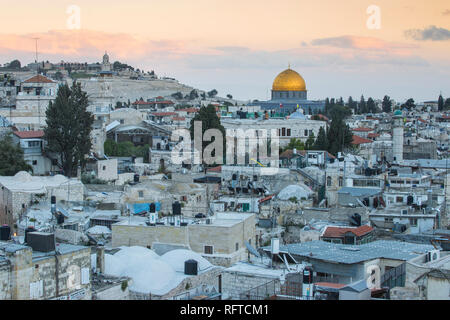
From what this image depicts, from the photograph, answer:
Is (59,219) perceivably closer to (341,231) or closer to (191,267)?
(191,267)

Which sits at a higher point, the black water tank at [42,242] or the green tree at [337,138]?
the green tree at [337,138]

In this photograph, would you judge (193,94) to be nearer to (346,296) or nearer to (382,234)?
(382,234)

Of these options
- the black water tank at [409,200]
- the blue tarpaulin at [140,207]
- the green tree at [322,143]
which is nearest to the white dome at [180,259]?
the blue tarpaulin at [140,207]

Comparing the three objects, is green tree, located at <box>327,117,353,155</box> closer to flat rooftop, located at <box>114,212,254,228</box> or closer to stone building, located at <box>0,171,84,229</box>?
stone building, located at <box>0,171,84,229</box>

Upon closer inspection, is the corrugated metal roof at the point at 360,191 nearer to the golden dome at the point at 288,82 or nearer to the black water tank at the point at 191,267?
the black water tank at the point at 191,267

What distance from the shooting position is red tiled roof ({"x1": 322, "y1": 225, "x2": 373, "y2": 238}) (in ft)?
41.6

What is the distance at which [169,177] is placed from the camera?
22.9 metres

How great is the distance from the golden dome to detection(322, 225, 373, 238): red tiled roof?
4476 centimetres

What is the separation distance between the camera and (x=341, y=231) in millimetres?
12898

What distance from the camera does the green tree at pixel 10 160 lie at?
68.5 ft

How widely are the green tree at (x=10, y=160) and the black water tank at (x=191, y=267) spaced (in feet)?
40.3

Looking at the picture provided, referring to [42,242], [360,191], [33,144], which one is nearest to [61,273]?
[42,242]

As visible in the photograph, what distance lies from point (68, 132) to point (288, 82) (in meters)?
35.9
